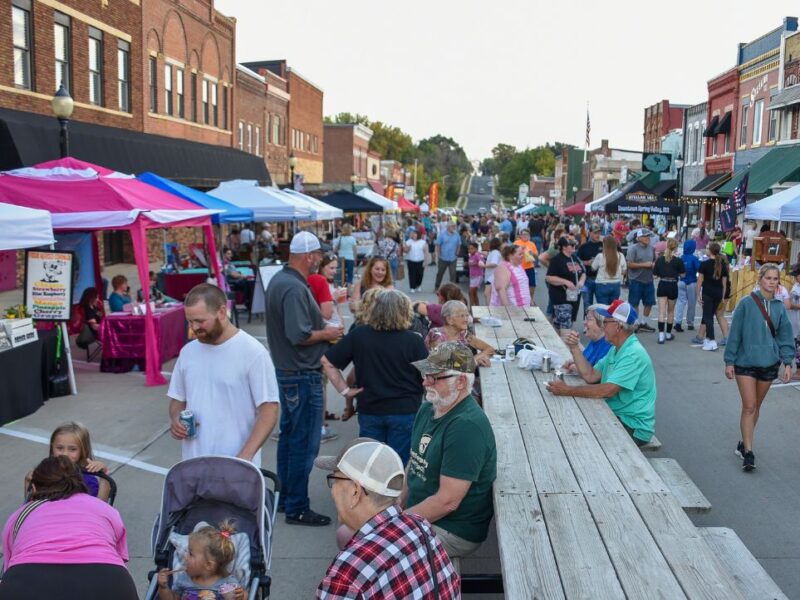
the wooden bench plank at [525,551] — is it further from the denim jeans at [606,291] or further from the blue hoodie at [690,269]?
the blue hoodie at [690,269]

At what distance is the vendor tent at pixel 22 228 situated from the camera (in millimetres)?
8781

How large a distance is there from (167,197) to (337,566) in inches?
417

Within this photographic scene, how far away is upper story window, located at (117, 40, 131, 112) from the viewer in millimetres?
25309

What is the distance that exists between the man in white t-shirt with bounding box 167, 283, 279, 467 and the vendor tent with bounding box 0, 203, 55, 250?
472 cm

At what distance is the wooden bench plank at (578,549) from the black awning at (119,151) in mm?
15471

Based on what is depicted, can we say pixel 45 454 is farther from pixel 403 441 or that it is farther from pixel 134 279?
pixel 134 279

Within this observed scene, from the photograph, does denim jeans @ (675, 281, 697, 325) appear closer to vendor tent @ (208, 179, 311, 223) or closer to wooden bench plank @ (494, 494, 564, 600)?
vendor tent @ (208, 179, 311, 223)

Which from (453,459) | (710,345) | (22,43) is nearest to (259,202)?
(22,43)

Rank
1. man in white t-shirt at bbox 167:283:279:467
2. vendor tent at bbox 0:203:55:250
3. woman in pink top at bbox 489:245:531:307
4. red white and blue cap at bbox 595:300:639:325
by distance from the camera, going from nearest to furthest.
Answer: man in white t-shirt at bbox 167:283:279:467
red white and blue cap at bbox 595:300:639:325
vendor tent at bbox 0:203:55:250
woman in pink top at bbox 489:245:531:307

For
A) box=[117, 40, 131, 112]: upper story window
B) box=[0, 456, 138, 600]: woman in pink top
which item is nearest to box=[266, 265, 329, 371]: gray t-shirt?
box=[0, 456, 138, 600]: woman in pink top

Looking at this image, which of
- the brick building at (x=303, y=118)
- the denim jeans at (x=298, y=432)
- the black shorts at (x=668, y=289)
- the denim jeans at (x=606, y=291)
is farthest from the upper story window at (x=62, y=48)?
the brick building at (x=303, y=118)

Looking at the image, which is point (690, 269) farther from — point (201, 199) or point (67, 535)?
point (67, 535)

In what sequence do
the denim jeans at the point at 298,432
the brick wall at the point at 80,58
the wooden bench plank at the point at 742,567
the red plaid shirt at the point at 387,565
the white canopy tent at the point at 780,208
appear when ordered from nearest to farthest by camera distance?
the red plaid shirt at the point at 387,565
the wooden bench plank at the point at 742,567
the denim jeans at the point at 298,432
the white canopy tent at the point at 780,208
the brick wall at the point at 80,58

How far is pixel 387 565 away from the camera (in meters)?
3.02
